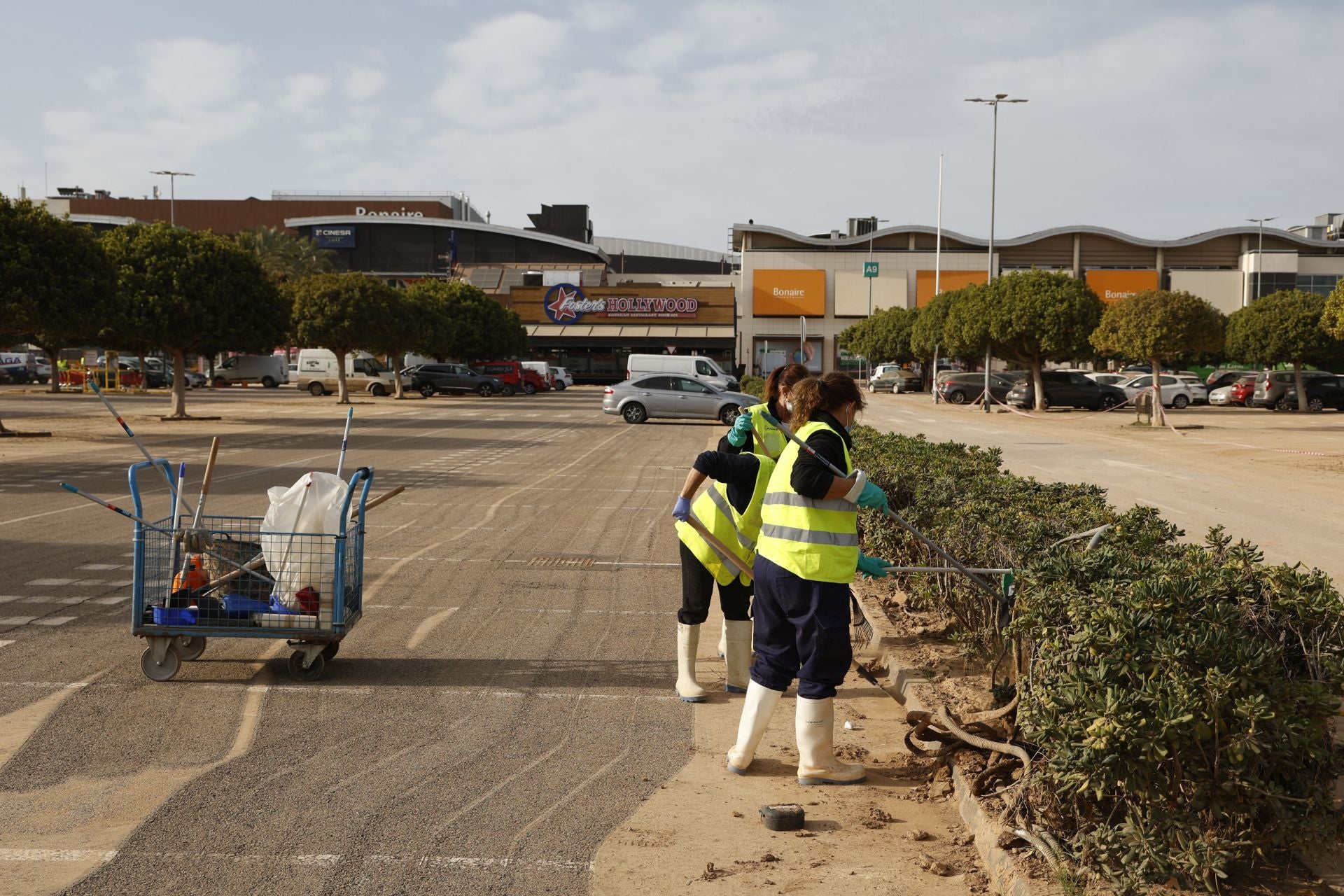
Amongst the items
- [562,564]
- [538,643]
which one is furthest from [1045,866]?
[562,564]

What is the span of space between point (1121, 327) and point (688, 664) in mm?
32127

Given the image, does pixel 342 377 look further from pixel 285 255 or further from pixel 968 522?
pixel 968 522

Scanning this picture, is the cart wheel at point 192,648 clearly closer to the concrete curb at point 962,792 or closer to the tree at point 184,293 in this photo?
the concrete curb at point 962,792

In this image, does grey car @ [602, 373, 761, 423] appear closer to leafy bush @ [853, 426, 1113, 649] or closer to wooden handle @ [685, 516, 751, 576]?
leafy bush @ [853, 426, 1113, 649]

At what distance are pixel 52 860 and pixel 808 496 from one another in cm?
306

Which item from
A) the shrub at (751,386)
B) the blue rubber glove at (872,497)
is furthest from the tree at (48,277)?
the blue rubber glove at (872,497)

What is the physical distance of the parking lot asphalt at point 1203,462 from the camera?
13062 mm

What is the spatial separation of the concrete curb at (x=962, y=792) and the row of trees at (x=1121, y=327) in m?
30.0

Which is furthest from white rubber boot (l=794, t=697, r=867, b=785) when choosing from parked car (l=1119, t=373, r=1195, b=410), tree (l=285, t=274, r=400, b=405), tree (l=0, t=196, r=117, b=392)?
parked car (l=1119, t=373, r=1195, b=410)

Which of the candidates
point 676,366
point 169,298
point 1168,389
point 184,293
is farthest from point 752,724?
point 1168,389

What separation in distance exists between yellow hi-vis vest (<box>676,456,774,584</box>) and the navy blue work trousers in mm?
929

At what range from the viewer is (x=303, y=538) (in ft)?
20.8

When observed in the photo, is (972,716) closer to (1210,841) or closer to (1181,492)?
(1210,841)

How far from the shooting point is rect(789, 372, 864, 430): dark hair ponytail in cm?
498
